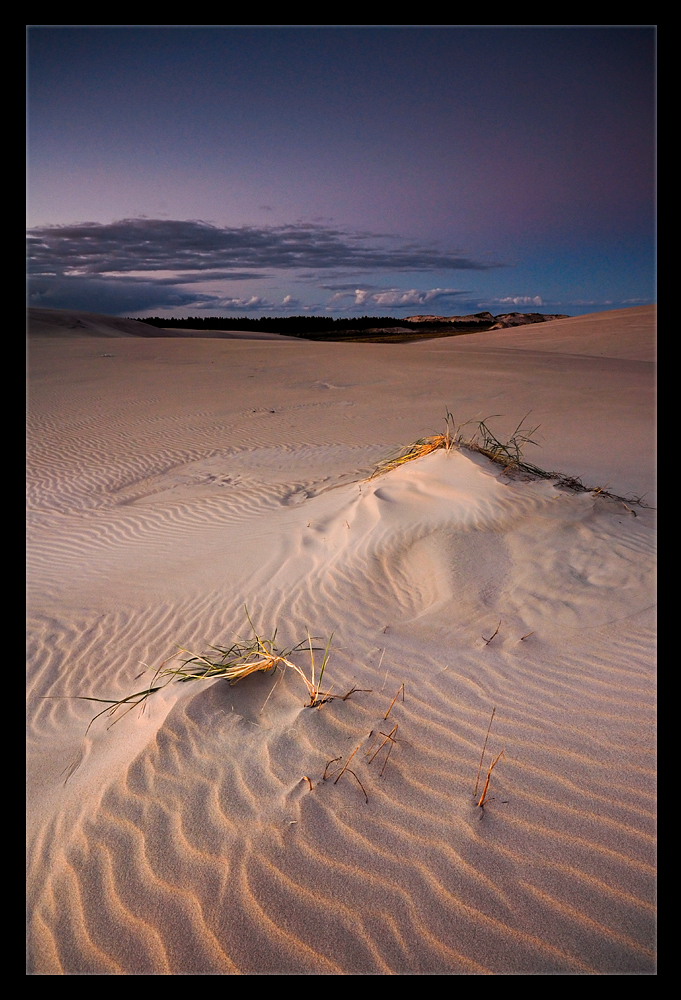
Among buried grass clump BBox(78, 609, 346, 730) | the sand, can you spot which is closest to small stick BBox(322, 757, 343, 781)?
the sand

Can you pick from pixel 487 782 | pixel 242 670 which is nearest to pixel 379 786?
pixel 487 782

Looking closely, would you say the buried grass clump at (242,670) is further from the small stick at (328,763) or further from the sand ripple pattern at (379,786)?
the small stick at (328,763)

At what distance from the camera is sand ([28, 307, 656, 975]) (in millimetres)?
1926

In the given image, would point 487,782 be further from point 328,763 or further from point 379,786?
point 328,763

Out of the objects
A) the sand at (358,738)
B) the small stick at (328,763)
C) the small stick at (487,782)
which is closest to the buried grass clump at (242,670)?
the sand at (358,738)

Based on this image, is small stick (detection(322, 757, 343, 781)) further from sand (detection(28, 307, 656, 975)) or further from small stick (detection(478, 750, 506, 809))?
small stick (detection(478, 750, 506, 809))

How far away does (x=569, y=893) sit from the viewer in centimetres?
197

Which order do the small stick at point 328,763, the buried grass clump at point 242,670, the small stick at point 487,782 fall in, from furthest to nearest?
the buried grass clump at point 242,670 < the small stick at point 328,763 < the small stick at point 487,782

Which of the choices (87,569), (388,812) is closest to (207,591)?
(87,569)

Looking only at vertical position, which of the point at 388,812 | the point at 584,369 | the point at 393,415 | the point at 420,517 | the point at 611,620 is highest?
the point at 584,369

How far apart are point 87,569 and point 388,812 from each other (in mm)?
4895

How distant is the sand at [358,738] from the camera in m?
1.93

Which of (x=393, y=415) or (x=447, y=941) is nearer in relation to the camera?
(x=447, y=941)
